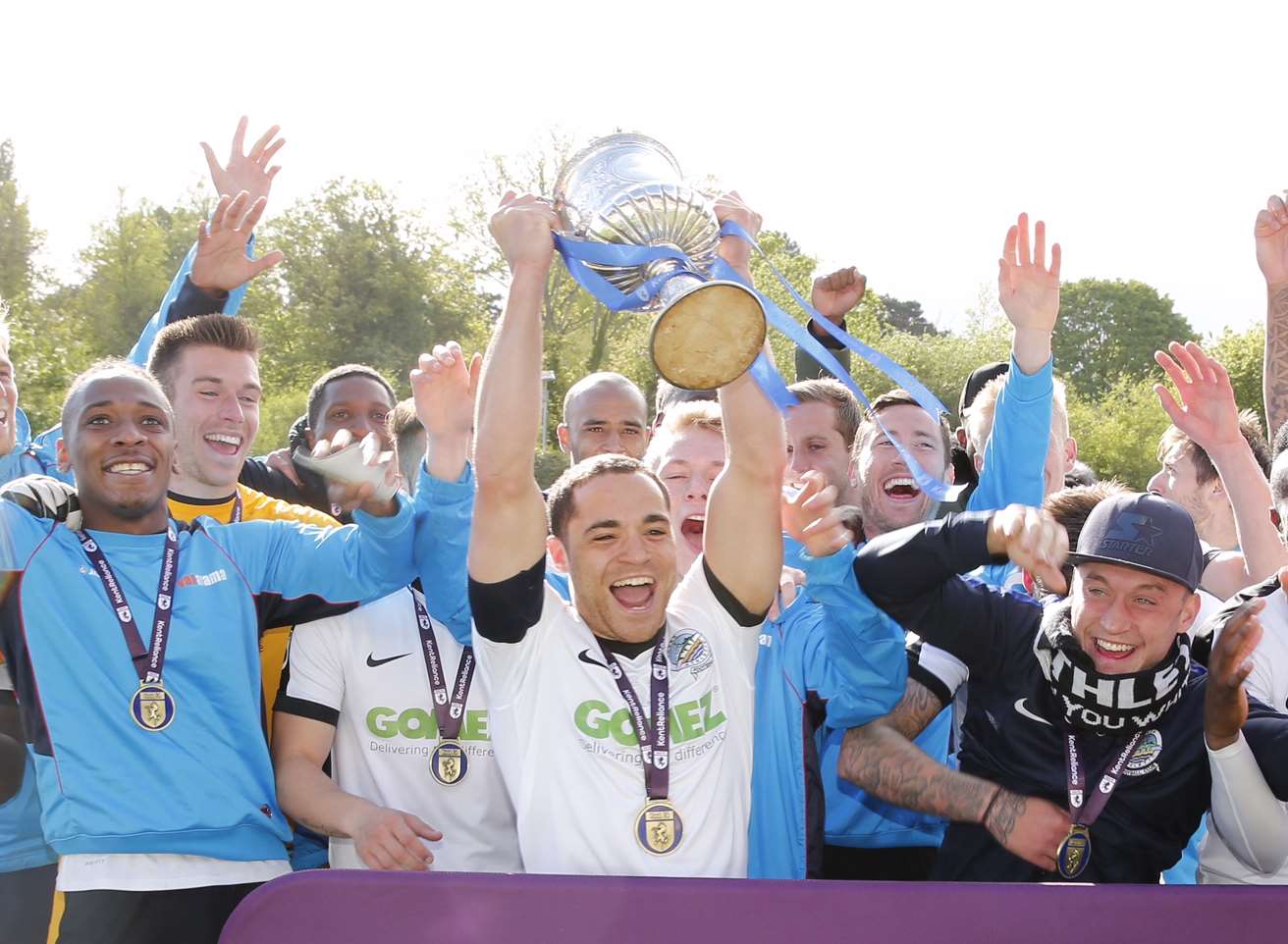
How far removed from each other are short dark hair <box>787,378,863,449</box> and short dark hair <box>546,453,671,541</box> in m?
1.54

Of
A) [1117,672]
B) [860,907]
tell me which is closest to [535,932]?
[860,907]

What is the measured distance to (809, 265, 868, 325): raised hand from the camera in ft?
17.8

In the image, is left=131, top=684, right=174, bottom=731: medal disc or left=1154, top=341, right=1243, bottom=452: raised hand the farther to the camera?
left=1154, top=341, right=1243, bottom=452: raised hand

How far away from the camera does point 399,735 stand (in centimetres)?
337

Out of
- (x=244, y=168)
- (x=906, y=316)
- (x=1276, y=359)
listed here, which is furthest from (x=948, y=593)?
(x=906, y=316)

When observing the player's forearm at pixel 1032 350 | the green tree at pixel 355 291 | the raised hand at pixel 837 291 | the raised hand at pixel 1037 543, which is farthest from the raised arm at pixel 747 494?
the green tree at pixel 355 291

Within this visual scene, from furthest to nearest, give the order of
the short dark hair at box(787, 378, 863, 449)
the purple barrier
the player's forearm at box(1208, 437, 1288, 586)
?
the short dark hair at box(787, 378, 863, 449)
the player's forearm at box(1208, 437, 1288, 586)
the purple barrier

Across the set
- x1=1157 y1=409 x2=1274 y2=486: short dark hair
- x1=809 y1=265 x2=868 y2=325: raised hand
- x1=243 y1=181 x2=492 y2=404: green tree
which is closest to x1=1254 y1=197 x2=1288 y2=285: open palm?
x1=1157 y1=409 x2=1274 y2=486: short dark hair

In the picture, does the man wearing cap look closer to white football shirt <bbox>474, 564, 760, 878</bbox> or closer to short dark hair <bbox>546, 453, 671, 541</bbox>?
white football shirt <bbox>474, 564, 760, 878</bbox>

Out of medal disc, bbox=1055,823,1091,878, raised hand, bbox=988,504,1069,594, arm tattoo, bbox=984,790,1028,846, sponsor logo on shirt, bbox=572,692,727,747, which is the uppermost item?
raised hand, bbox=988,504,1069,594

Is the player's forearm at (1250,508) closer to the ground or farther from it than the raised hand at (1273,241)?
closer to the ground

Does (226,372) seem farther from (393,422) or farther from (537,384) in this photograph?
(537,384)

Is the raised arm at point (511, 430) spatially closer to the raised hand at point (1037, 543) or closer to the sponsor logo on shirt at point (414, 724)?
the sponsor logo on shirt at point (414, 724)

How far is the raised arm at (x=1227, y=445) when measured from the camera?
405cm
